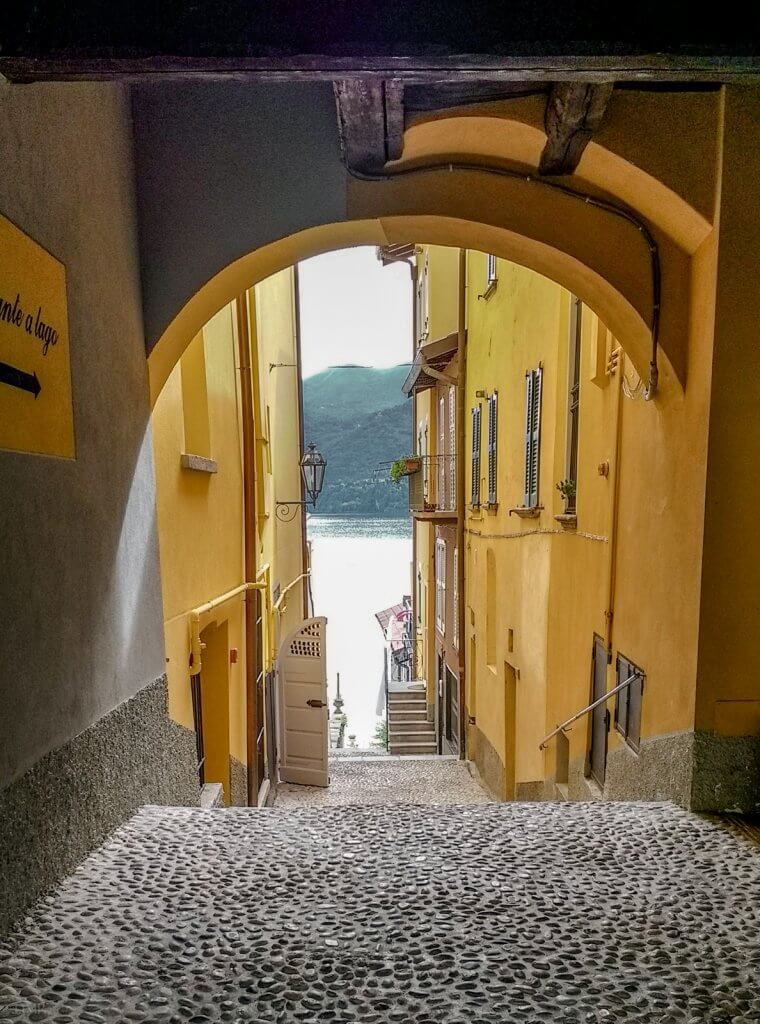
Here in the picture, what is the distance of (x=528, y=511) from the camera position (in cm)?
757

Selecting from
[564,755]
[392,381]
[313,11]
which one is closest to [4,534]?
[313,11]

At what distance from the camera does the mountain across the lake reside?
8831cm

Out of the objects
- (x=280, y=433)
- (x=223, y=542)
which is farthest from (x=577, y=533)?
(x=280, y=433)

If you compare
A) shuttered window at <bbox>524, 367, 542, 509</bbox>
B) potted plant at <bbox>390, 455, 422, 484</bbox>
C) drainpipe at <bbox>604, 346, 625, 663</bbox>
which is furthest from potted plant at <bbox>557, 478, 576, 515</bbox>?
potted plant at <bbox>390, 455, 422, 484</bbox>

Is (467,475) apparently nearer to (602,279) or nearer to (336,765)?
(336,765)

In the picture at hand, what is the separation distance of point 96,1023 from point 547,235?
3.82 m

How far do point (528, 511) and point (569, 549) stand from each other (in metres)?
1.18

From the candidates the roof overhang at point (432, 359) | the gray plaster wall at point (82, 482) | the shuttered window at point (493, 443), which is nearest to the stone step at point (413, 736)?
the shuttered window at point (493, 443)

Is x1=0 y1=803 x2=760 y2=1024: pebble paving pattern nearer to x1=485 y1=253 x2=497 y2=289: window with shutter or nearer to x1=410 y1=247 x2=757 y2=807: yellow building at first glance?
x1=410 y1=247 x2=757 y2=807: yellow building

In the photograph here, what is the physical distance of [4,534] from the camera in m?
2.13

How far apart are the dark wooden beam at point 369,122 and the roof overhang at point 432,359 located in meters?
8.97

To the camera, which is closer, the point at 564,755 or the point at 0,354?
the point at 0,354

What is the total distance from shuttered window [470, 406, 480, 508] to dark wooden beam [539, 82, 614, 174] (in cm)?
761

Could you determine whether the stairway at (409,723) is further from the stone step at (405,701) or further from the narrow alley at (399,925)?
the narrow alley at (399,925)
